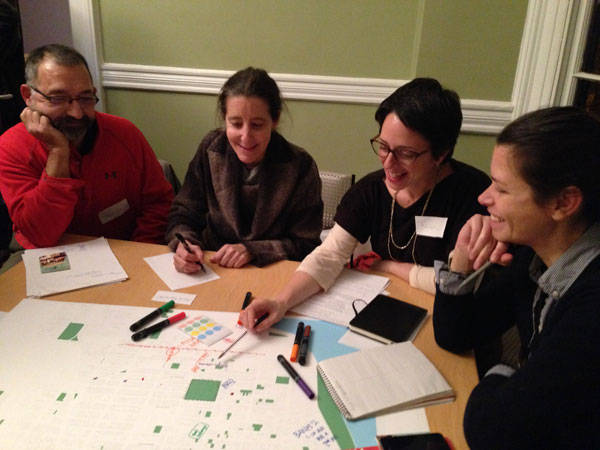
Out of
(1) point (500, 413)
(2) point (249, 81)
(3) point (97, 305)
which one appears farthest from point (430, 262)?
(3) point (97, 305)

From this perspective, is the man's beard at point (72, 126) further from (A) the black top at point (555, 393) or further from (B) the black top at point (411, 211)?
(A) the black top at point (555, 393)

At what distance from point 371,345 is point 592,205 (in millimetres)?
575

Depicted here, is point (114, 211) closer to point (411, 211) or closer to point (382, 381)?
point (411, 211)

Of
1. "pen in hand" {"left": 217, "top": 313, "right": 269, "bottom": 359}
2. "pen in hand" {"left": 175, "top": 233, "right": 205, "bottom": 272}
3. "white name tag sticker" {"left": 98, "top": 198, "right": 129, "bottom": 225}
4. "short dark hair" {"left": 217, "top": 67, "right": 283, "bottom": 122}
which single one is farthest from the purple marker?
"white name tag sticker" {"left": 98, "top": 198, "right": 129, "bottom": 225}

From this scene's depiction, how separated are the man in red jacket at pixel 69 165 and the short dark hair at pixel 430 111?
1.17 m

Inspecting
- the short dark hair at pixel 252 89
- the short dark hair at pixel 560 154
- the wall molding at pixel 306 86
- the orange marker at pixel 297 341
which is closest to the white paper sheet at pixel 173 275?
the orange marker at pixel 297 341

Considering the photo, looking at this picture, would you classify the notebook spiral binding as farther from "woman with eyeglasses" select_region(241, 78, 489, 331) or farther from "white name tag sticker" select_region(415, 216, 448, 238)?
"white name tag sticker" select_region(415, 216, 448, 238)

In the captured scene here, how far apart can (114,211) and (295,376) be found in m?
1.25

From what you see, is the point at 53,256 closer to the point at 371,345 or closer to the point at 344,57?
the point at 371,345

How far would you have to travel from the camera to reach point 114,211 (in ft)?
6.25

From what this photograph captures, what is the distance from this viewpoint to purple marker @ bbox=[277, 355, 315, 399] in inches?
37.6

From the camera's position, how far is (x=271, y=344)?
112 cm

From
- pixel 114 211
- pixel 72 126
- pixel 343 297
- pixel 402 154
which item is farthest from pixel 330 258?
pixel 72 126

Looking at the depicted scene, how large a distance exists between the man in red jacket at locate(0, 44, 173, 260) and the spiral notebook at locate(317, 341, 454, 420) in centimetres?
117
